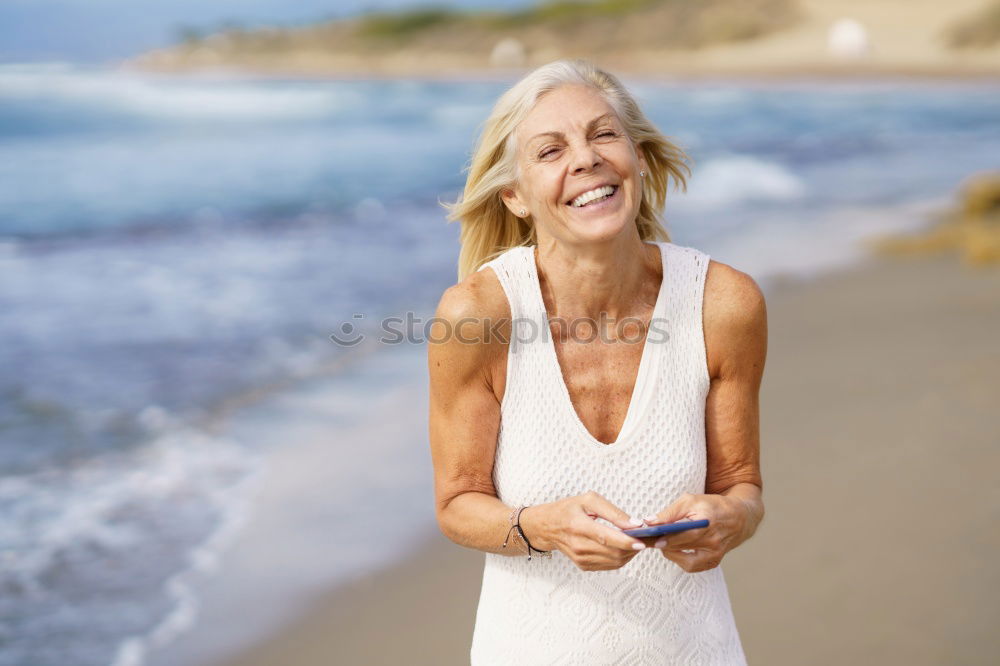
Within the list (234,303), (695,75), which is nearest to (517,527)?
(234,303)

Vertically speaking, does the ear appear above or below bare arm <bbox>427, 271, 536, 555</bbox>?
above

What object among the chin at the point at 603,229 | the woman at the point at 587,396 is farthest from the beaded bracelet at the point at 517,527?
the chin at the point at 603,229

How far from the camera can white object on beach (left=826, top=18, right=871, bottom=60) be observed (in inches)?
1671

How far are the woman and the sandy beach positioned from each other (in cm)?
164

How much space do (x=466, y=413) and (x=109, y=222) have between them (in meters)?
14.1

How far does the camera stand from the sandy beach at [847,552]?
3689mm

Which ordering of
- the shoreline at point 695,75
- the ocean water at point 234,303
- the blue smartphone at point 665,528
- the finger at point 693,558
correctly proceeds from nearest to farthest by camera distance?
1. the blue smartphone at point 665,528
2. the finger at point 693,558
3. the ocean water at point 234,303
4. the shoreline at point 695,75

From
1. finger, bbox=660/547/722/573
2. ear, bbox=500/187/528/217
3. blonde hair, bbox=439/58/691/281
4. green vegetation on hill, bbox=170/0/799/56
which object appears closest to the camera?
finger, bbox=660/547/722/573

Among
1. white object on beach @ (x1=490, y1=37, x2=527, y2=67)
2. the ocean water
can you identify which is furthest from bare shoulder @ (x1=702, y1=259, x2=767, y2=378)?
white object on beach @ (x1=490, y1=37, x2=527, y2=67)

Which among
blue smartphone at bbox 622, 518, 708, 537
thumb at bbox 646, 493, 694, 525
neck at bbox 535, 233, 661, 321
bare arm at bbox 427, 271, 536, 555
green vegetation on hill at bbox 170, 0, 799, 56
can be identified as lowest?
blue smartphone at bbox 622, 518, 708, 537

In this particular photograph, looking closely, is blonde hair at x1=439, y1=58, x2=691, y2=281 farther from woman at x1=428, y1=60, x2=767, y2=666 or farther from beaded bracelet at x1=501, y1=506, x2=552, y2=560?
beaded bracelet at x1=501, y1=506, x2=552, y2=560

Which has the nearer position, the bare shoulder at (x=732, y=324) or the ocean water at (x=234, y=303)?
the bare shoulder at (x=732, y=324)

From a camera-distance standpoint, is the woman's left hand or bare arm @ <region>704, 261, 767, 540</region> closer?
the woman's left hand

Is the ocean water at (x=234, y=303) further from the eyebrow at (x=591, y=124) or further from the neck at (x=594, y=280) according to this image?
the eyebrow at (x=591, y=124)
